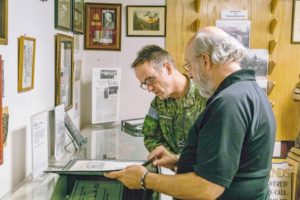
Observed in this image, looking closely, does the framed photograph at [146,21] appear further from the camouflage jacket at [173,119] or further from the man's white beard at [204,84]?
the man's white beard at [204,84]

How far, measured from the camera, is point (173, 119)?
1922 millimetres

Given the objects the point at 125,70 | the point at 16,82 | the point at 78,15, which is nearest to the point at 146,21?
the point at 125,70

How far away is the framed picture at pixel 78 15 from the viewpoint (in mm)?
2551

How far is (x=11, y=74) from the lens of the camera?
1.50 m

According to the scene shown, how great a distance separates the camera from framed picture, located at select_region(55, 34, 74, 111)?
2.14 meters

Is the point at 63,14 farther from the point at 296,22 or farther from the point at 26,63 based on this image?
the point at 296,22

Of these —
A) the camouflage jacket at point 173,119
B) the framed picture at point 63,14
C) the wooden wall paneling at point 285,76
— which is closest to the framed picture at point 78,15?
the framed picture at point 63,14

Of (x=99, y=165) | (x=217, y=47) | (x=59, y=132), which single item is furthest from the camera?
(x=59, y=132)

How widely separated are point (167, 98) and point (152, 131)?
0.18 m

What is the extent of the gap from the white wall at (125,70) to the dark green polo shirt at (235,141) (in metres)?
1.91

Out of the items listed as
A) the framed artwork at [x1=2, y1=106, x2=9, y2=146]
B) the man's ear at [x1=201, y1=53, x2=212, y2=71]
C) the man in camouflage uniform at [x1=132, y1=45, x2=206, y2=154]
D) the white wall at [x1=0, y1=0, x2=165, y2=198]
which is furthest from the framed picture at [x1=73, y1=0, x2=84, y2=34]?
the man's ear at [x1=201, y1=53, x2=212, y2=71]

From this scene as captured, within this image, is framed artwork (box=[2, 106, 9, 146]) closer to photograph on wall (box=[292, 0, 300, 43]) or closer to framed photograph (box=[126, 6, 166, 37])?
framed photograph (box=[126, 6, 166, 37])

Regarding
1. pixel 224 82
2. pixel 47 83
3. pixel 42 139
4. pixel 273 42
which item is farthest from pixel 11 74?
pixel 273 42

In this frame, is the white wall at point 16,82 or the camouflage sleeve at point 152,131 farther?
the camouflage sleeve at point 152,131
